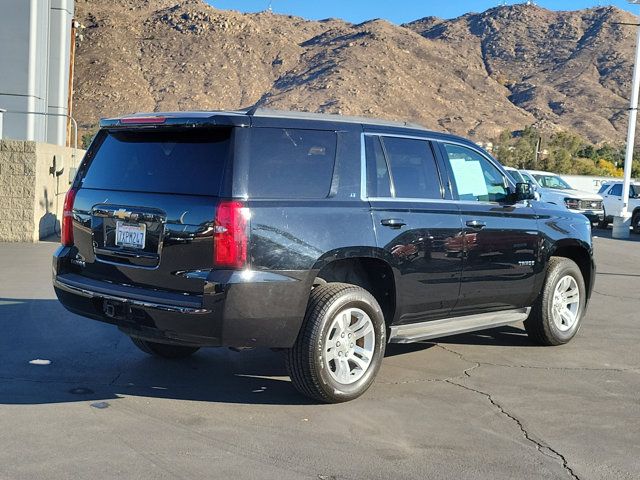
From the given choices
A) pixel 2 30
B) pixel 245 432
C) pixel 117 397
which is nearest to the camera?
pixel 245 432

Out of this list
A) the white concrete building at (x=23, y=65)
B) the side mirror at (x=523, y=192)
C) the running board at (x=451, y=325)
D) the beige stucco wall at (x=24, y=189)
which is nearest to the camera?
the running board at (x=451, y=325)

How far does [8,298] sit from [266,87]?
83904 mm

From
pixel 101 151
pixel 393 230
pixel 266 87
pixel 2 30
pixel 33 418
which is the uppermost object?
pixel 266 87

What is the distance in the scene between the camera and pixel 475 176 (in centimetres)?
725

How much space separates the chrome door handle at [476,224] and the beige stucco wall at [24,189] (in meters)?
9.89

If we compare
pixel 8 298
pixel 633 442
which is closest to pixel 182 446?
pixel 633 442

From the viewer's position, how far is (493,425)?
18.2ft

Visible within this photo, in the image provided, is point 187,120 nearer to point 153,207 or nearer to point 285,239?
point 153,207

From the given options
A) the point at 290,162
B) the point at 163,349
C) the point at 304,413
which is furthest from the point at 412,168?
the point at 163,349

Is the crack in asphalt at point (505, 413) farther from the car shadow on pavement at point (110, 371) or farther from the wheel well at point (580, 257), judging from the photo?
the wheel well at point (580, 257)

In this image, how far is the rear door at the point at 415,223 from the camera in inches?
245

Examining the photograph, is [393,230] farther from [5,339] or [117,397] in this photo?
[5,339]

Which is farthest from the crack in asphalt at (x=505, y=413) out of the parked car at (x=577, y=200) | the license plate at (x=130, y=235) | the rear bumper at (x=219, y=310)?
the parked car at (x=577, y=200)

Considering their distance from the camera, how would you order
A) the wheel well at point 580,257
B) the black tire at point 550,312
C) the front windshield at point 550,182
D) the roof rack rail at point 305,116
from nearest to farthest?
the roof rack rail at point 305,116 < the black tire at point 550,312 < the wheel well at point 580,257 < the front windshield at point 550,182
